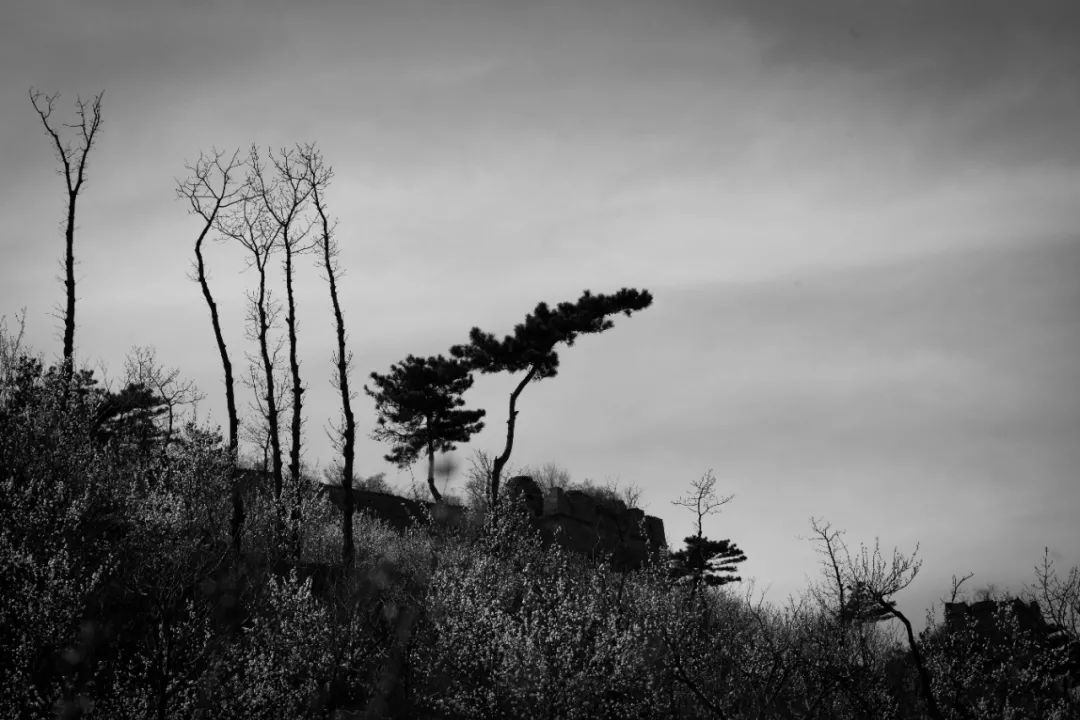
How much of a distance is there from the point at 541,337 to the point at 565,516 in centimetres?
1543

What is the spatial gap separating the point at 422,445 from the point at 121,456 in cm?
1490

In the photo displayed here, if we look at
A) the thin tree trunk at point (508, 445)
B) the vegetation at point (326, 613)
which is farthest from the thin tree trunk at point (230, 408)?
the thin tree trunk at point (508, 445)

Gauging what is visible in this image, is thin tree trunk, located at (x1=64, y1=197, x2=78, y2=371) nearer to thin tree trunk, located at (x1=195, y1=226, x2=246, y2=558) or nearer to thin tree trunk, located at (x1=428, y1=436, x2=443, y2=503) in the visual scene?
thin tree trunk, located at (x1=195, y1=226, x2=246, y2=558)

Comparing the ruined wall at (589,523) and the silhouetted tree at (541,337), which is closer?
the silhouetted tree at (541,337)

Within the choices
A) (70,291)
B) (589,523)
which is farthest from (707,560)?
(70,291)

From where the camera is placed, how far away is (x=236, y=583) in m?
26.3

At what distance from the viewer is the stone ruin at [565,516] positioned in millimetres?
45641

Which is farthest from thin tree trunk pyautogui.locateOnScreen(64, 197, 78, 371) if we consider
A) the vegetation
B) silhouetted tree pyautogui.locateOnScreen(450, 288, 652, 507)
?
silhouetted tree pyautogui.locateOnScreen(450, 288, 652, 507)

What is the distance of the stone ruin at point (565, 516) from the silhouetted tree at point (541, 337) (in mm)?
9029

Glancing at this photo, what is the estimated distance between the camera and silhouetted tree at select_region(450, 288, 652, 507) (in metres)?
35.3

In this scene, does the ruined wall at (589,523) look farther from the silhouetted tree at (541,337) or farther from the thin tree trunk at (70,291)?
the thin tree trunk at (70,291)

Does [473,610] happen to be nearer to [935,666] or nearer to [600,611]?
[600,611]

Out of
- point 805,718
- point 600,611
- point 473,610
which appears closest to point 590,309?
point 600,611

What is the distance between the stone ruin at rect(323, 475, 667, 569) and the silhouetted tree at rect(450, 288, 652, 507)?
9029 millimetres
